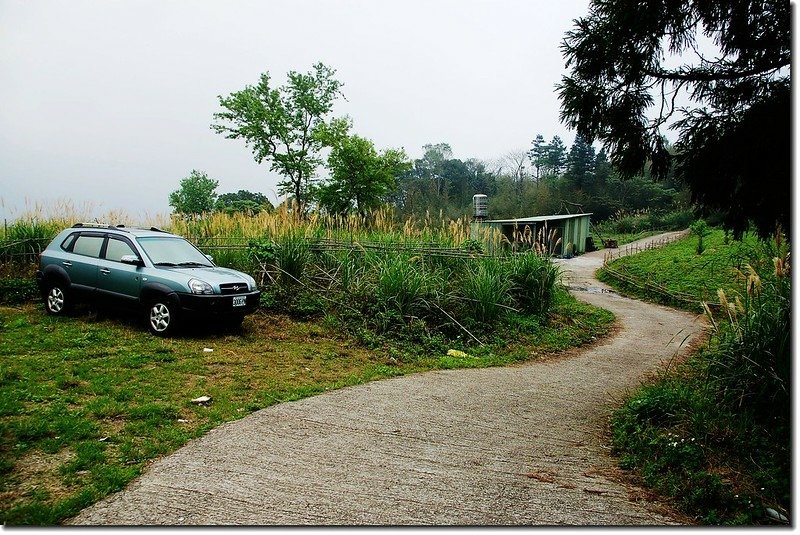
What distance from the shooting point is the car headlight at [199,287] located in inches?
282

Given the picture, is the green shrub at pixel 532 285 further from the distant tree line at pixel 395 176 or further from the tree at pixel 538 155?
the tree at pixel 538 155

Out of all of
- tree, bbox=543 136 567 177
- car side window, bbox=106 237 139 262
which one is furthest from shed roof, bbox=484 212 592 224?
tree, bbox=543 136 567 177

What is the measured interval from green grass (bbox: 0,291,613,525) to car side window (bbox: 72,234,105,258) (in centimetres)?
105

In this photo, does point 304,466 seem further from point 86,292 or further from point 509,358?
point 86,292

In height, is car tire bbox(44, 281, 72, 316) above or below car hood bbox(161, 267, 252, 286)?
below

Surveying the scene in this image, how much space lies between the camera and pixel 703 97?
3.81 meters

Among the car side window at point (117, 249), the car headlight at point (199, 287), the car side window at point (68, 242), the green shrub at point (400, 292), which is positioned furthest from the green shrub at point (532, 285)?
the car side window at point (68, 242)

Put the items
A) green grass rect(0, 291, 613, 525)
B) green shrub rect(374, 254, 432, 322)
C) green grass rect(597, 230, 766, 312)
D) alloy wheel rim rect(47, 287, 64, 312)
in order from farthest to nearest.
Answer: green grass rect(597, 230, 766, 312) → green shrub rect(374, 254, 432, 322) → alloy wheel rim rect(47, 287, 64, 312) → green grass rect(0, 291, 613, 525)

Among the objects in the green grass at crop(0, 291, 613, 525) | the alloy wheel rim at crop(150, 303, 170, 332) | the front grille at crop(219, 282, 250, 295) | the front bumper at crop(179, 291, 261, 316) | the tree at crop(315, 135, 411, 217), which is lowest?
the green grass at crop(0, 291, 613, 525)

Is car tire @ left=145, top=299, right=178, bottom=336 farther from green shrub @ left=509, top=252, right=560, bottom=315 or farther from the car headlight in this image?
green shrub @ left=509, top=252, right=560, bottom=315

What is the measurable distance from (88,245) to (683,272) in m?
16.8

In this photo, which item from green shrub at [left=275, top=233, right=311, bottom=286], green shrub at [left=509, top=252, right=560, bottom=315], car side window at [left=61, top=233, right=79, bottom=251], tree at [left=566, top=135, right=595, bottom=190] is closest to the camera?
car side window at [left=61, top=233, right=79, bottom=251]

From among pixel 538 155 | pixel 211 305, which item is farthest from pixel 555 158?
pixel 211 305

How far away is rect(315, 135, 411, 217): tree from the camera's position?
27.3 meters
